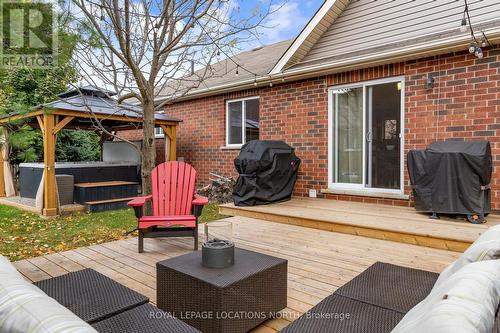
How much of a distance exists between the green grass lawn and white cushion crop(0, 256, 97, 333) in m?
3.42

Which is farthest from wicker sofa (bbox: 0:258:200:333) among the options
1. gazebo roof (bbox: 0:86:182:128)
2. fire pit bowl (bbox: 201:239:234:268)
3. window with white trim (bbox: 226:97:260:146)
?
window with white trim (bbox: 226:97:260:146)

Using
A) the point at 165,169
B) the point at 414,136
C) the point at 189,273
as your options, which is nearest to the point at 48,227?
the point at 165,169

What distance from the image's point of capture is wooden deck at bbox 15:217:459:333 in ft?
8.90

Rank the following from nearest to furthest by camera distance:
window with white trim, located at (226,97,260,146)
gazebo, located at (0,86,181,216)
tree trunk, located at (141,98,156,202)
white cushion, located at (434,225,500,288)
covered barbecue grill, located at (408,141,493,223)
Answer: white cushion, located at (434,225,500,288) → covered barbecue grill, located at (408,141,493,223) → tree trunk, located at (141,98,156,202) → gazebo, located at (0,86,181,216) → window with white trim, located at (226,97,260,146)

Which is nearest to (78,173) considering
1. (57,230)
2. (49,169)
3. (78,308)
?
(49,169)

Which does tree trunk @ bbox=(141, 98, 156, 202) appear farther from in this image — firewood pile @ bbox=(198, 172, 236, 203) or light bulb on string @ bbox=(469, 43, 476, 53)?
light bulb on string @ bbox=(469, 43, 476, 53)

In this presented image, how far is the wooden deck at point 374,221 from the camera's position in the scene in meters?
3.75

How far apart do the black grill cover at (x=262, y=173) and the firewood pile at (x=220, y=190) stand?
54.4 inches

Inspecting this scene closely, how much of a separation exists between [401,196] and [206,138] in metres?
5.05

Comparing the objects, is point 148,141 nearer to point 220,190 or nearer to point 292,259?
point 292,259

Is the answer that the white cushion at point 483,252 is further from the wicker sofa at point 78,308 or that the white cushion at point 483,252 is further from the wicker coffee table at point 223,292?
the wicker sofa at point 78,308

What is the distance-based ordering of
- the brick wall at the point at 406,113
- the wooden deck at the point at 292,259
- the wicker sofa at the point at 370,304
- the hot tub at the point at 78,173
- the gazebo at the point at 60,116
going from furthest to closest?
the hot tub at the point at 78,173
the gazebo at the point at 60,116
the brick wall at the point at 406,113
the wooden deck at the point at 292,259
the wicker sofa at the point at 370,304

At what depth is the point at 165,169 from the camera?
14.7 ft

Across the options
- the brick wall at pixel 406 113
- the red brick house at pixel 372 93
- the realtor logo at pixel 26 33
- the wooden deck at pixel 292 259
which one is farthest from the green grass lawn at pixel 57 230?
the red brick house at pixel 372 93
